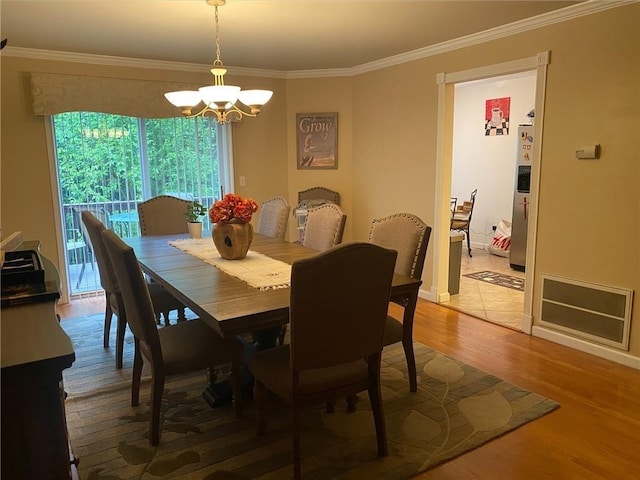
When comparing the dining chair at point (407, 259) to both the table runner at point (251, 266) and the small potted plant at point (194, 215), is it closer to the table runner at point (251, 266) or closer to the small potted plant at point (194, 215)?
the table runner at point (251, 266)

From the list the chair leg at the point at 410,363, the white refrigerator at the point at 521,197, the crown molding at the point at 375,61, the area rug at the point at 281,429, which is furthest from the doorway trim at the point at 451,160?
the white refrigerator at the point at 521,197

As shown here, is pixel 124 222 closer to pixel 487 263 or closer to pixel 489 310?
pixel 489 310

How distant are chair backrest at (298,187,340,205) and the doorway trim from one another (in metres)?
1.34

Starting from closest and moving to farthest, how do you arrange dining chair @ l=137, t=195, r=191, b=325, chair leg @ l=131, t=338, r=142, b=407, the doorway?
chair leg @ l=131, t=338, r=142, b=407, dining chair @ l=137, t=195, r=191, b=325, the doorway

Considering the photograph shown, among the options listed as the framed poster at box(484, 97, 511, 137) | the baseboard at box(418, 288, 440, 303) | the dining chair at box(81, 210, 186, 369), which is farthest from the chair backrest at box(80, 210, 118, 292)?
the framed poster at box(484, 97, 511, 137)

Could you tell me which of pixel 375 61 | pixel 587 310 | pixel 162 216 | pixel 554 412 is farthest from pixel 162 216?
pixel 587 310

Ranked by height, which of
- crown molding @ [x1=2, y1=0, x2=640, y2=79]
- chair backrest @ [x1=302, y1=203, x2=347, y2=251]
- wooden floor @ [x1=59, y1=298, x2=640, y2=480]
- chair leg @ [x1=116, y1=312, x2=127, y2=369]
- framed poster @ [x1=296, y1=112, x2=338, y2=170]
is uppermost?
crown molding @ [x1=2, y1=0, x2=640, y2=79]

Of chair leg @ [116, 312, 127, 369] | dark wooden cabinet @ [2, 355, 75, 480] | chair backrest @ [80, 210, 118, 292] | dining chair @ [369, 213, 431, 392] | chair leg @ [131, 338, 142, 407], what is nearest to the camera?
dark wooden cabinet @ [2, 355, 75, 480]

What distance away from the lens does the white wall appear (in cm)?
648

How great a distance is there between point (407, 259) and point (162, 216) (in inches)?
92.3

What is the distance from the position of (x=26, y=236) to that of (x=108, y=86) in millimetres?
1572

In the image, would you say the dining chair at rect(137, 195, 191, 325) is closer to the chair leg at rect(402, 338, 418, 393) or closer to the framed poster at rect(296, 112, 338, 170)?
the framed poster at rect(296, 112, 338, 170)

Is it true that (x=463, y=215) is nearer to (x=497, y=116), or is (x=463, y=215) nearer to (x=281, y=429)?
(x=497, y=116)

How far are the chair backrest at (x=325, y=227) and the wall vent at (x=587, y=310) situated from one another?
1.62m
